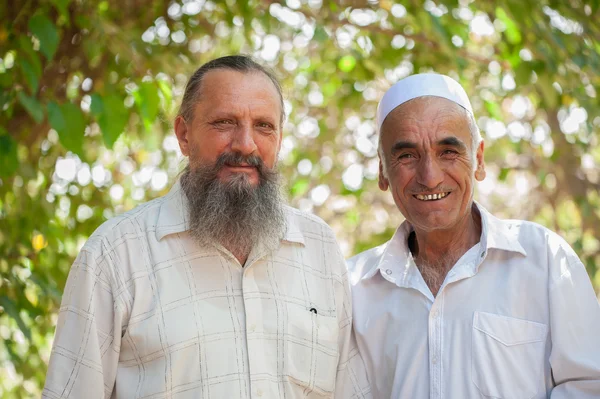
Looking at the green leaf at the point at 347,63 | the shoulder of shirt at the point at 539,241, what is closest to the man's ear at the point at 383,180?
the shoulder of shirt at the point at 539,241

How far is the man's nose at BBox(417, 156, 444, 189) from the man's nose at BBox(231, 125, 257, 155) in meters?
0.61

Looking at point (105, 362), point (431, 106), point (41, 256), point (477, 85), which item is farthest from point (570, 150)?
point (105, 362)

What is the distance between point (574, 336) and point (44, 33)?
226 centimetres

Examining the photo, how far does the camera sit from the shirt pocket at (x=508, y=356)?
2582 mm

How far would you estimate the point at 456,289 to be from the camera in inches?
109

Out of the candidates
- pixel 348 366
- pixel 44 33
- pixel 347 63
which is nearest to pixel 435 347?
pixel 348 366

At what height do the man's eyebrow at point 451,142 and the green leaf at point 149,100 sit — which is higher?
the green leaf at point 149,100

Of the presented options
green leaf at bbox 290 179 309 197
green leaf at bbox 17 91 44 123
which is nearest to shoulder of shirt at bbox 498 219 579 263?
green leaf at bbox 17 91 44 123

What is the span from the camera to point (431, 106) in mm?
2867

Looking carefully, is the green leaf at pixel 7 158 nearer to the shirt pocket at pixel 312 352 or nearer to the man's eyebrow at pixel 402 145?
the shirt pocket at pixel 312 352

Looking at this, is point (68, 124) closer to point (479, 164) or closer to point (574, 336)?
point (479, 164)

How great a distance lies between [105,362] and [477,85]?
3.93 m

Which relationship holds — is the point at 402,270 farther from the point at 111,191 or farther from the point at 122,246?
the point at 111,191

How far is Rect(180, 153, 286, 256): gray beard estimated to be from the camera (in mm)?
2764
